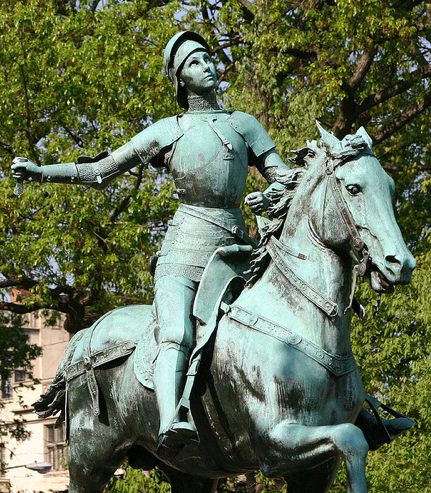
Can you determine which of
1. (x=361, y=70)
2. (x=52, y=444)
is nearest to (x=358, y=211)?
Result: (x=361, y=70)

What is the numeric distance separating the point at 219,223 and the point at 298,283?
97cm

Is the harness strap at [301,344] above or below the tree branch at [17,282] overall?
below

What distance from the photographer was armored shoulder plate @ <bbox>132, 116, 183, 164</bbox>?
8.63m

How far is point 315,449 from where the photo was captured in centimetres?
723

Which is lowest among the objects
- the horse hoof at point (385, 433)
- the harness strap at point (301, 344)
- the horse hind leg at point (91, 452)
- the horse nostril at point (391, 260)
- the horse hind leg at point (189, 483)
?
the horse hind leg at point (189, 483)

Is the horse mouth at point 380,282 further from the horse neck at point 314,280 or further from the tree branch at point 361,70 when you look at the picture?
the tree branch at point 361,70

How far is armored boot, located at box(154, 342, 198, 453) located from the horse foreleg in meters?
0.50

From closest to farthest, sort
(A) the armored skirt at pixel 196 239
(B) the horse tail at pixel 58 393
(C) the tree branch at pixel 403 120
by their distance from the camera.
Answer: (A) the armored skirt at pixel 196 239 < (B) the horse tail at pixel 58 393 < (C) the tree branch at pixel 403 120

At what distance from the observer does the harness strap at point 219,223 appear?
841 centimetres

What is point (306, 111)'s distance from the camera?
67.4ft

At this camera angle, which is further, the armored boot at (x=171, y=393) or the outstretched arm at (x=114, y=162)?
the outstretched arm at (x=114, y=162)

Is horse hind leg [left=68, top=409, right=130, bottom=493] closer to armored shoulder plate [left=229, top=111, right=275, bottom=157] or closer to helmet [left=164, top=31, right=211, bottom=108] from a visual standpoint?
armored shoulder plate [left=229, top=111, right=275, bottom=157]

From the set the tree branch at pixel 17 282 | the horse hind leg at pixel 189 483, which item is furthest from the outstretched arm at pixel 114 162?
the tree branch at pixel 17 282

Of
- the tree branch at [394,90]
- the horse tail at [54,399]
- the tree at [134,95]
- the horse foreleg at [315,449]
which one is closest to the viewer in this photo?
the horse foreleg at [315,449]
